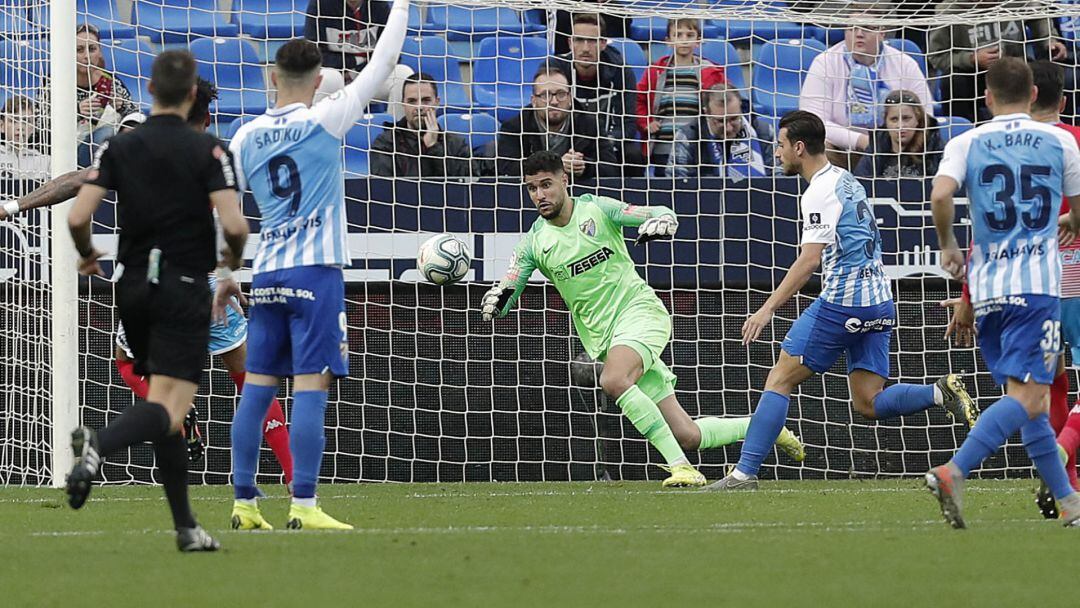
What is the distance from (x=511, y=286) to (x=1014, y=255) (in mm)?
3787

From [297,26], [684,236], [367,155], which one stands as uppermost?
[297,26]

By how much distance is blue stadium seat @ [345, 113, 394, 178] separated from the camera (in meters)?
11.5

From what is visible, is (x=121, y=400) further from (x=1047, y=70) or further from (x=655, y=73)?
(x=1047, y=70)

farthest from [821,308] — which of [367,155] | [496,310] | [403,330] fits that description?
[367,155]

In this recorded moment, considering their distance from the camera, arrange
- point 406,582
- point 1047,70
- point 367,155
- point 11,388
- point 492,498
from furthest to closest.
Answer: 1. point 367,155
2. point 11,388
3. point 492,498
4. point 1047,70
5. point 406,582

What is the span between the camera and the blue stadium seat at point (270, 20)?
12.0m

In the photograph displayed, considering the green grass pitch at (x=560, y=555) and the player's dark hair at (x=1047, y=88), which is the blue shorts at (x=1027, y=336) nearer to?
the green grass pitch at (x=560, y=555)

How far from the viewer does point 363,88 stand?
656cm

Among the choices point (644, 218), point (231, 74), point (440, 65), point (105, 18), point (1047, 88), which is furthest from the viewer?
point (440, 65)

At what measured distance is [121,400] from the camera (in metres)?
10.5

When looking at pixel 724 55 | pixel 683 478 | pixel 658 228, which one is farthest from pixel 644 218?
pixel 724 55

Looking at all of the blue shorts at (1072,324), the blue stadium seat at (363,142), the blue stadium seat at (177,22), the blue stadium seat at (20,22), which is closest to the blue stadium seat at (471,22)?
the blue stadium seat at (363,142)

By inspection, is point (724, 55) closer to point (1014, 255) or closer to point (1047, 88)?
point (1047, 88)

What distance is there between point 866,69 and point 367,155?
12.2ft
